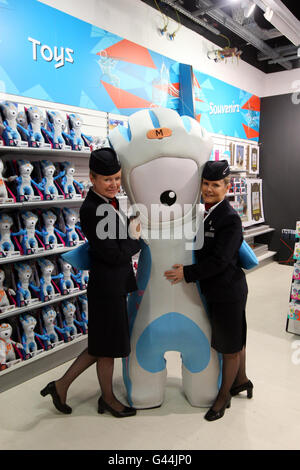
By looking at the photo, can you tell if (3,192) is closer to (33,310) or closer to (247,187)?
(33,310)

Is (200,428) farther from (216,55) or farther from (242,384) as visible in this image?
(216,55)

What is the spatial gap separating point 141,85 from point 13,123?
1850 millimetres

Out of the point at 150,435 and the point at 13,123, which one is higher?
the point at 13,123

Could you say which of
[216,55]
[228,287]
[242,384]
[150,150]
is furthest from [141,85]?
[242,384]

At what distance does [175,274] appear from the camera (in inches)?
79.1

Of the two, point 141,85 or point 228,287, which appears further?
point 141,85

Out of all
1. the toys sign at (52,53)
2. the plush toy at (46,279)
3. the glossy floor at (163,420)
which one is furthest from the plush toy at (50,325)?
the toys sign at (52,53)

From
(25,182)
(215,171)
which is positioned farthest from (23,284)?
(215,171)

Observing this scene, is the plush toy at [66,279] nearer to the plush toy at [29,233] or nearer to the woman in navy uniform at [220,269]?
the plush toy at [29,233]

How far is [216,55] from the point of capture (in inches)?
197

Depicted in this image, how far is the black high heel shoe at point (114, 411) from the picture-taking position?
2.13 m

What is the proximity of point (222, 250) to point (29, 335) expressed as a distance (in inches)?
64.6

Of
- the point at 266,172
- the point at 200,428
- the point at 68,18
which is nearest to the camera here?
the point at 200,428

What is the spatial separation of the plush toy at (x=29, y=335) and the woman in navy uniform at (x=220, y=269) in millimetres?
1240
